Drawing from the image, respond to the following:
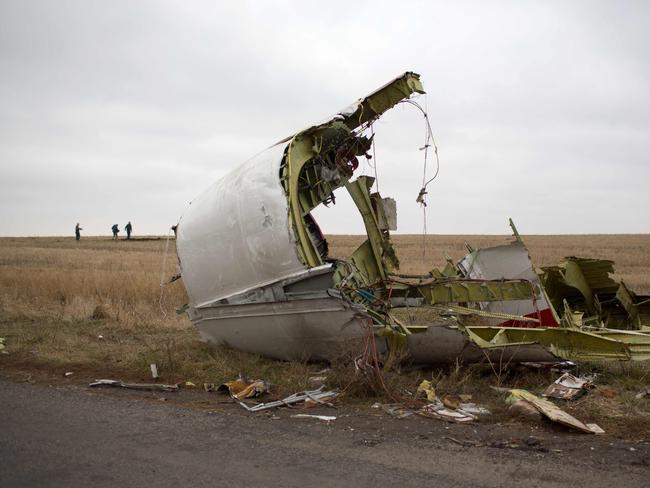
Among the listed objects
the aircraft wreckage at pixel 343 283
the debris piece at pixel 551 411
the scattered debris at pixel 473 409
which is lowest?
the scattered debris at pixel 473 409

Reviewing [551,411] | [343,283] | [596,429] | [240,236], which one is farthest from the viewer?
[240,236]

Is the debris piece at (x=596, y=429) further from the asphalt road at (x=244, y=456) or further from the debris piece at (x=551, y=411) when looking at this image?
the asphalt road at (x=244, y=456)

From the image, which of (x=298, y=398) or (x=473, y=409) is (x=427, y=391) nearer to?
(x=473, y=409)

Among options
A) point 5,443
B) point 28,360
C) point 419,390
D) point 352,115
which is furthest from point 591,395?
point 28,360

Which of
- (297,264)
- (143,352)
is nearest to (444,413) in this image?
(297,264)

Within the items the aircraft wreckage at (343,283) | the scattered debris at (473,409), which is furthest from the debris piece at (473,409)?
the aircraft wreckage at (343,283)

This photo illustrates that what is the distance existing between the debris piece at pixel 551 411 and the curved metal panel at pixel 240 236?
9.11ft

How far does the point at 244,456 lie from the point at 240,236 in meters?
3.56

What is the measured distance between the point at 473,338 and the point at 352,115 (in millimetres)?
3410

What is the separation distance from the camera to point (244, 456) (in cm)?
494

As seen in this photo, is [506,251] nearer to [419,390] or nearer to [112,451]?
[419,390]

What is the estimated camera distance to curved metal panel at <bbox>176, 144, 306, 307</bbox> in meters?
7.72

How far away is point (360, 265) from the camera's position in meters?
9.16

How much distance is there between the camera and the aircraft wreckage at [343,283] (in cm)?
721
